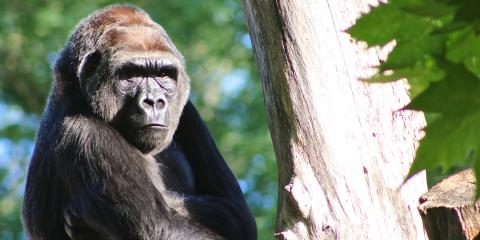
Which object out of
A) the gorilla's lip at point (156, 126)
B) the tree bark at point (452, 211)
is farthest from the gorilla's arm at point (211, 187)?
the tree bark at point (452, 211)

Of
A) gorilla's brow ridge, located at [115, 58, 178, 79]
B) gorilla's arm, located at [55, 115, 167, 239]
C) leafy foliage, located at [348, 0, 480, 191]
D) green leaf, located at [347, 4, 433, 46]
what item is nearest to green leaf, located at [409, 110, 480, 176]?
leafy foliage, located at [348, 0, 480, 191]

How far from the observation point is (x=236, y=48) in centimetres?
1220

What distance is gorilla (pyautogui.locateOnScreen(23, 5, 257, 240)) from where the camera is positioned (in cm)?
359

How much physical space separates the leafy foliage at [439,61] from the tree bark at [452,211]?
4.03ft

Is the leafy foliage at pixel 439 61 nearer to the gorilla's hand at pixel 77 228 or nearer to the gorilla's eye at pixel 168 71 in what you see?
the gorilla's hand at pixel 77 228

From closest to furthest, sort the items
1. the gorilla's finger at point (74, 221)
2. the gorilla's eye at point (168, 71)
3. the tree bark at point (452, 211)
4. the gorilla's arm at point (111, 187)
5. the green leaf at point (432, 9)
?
1. the green leaf at point (432, 9)
2. the tree bark at point (452, 211)
3. the gorilla's arm at point (111, 187)
4. the gorilla's finger at point (74, 221)
5. the gorilla's eye at point (168, 71)

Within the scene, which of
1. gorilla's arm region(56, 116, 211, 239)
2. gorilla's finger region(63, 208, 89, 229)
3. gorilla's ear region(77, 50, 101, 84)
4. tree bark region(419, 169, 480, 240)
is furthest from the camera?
gorilla's ear region(77, 50, 101, 84)

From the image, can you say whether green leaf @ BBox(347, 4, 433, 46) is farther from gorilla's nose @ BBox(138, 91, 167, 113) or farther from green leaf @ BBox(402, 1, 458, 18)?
gorilla's nose @ BBox(138, 91, 167, 113)

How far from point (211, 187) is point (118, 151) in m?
0.84

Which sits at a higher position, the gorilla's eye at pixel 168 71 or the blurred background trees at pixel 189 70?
the blurred background trees at pixel 189 70

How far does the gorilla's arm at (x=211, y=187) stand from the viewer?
386 centimetres

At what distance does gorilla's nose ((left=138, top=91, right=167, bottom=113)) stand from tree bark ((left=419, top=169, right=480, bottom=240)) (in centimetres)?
179

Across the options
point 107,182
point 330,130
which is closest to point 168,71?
point 107,182

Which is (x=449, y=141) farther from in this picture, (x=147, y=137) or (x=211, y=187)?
(x=211, y=187)
